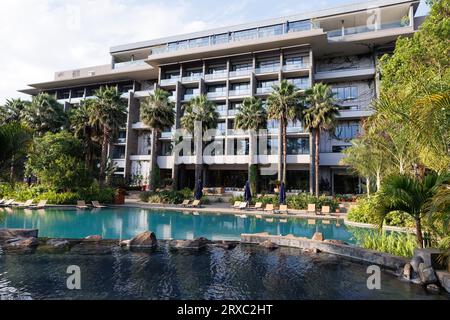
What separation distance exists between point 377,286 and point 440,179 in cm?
275

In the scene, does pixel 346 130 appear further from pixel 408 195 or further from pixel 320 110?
pixel 408 195

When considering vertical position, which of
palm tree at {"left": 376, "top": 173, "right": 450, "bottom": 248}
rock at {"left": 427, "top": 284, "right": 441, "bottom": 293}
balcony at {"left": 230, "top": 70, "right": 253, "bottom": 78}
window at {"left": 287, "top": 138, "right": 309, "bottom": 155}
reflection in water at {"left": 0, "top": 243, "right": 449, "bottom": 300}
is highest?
balcony at {"left": 230, "top": 70, "right": 253, "bottom": 78}

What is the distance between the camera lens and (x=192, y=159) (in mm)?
39156

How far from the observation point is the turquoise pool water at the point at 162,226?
13141mm

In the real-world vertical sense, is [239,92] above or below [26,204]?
above

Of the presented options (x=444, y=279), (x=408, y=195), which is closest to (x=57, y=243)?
(x=408, y=195)

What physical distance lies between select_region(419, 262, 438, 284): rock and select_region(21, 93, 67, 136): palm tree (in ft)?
130

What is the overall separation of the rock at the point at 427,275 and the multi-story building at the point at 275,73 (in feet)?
95.1

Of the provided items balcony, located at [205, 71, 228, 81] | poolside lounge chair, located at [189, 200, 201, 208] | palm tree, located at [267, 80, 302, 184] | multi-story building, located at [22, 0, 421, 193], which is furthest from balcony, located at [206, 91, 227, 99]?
poolside lounge chair, located at [189, 200, 201, 208]

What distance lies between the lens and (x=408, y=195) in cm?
708

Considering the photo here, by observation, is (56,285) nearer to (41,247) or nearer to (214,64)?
(41,247)

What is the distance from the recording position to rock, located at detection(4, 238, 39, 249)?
29.6ft

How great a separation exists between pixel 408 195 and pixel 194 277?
5.52 m

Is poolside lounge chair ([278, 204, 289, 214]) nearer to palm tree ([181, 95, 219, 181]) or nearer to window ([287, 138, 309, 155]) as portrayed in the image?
palm tree ([181, 95, 219, 181])
